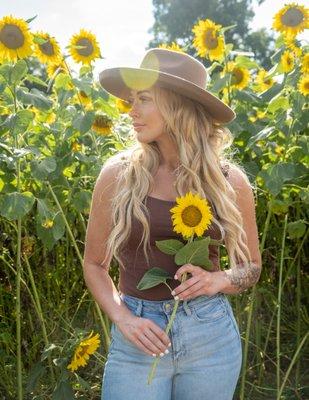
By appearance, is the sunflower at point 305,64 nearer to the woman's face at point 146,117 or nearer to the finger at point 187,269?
the woman's face at point 146,117

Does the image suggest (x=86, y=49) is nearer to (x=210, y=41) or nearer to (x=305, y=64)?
(x=210, y=41)

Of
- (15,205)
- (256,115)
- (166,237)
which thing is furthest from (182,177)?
(256,115)

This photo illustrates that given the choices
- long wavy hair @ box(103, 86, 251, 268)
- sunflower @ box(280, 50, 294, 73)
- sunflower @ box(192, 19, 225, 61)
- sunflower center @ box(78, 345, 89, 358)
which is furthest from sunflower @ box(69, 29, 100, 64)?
sunflower center @ box(78, 345, 89, 358)

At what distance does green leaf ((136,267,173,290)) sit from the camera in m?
1.78

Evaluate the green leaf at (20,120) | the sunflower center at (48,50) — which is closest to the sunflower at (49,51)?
the sunflower center at (48,50)

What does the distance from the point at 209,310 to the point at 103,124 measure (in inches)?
48.9

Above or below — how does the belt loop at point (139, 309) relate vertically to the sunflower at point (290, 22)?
below

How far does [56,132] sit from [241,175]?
995 millimetres

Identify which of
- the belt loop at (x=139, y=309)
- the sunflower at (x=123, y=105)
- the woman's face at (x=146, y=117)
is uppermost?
the sunflower at (x=123, y=105)

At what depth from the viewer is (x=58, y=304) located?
3301 mm

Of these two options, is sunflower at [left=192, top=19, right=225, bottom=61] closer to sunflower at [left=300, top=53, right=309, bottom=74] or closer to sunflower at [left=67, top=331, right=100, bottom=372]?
sunflower at [left=300, top=53, right=309, bottom=74]

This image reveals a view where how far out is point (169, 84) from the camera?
77.7 inches

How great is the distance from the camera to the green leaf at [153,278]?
1.78 m

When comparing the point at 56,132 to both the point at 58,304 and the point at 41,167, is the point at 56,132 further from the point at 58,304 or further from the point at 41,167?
the point at 58,304
